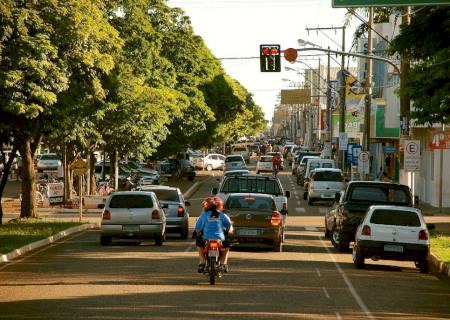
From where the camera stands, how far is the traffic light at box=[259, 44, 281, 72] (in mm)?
42375

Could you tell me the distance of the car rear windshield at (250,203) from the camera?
2906 centimetres

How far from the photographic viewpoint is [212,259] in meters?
20.5

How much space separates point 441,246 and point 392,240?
659 centimetres

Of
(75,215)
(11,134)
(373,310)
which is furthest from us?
(75,215)

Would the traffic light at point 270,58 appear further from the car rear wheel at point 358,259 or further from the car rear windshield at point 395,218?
the car rear wheel at point 358,259

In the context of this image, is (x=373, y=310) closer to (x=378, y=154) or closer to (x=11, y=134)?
(x=11, y=134)

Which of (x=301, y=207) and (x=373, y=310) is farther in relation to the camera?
(x=301, y=207)

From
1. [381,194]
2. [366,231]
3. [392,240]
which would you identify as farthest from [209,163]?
[392,240]

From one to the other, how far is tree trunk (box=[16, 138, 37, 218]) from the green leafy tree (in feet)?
55.9

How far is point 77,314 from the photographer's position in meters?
16.2

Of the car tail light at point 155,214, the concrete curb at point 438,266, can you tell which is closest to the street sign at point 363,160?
the car tail light at point 155,214

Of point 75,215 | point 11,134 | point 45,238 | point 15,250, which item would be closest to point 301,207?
point 75,215

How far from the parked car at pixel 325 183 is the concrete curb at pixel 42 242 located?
1607 cm

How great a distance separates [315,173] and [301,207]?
5.91ft
